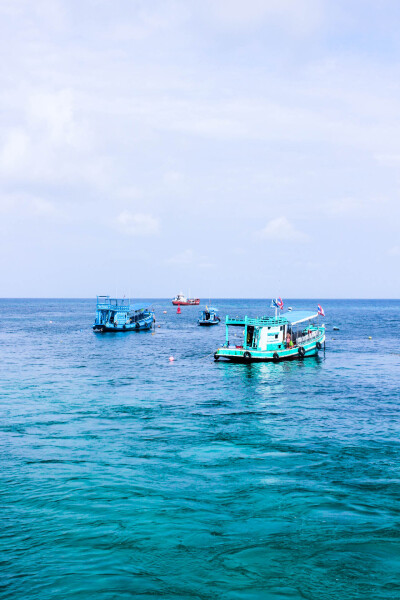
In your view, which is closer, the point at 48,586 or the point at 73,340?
the point at 48,586

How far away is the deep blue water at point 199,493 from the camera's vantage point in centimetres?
1468

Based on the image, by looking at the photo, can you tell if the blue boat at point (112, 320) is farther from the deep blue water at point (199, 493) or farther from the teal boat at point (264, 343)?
the deep blue water at point (199, 493)

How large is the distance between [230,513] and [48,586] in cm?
720

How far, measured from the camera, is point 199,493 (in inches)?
805

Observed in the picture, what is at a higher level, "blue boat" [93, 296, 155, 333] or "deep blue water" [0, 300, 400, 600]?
"blue boat" [93, 296, 155, 333]

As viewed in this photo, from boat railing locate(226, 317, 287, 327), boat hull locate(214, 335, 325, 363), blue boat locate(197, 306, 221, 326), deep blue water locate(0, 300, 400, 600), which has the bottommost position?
deep blue water locate(0, 300, 400, 600)

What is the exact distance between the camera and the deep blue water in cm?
1468

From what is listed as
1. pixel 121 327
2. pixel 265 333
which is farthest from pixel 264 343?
pixel 121 327

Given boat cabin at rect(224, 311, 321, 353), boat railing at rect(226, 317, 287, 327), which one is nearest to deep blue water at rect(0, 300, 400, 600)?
boat railing at rect(226, 317, 287, 327)

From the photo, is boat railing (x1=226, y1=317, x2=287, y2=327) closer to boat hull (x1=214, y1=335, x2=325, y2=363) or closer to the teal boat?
the teal boat

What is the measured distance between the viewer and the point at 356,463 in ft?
79.8

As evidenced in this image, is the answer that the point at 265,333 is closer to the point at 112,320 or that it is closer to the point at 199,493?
the point at 199,493

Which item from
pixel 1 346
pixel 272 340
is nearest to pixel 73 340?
pixel 1 346

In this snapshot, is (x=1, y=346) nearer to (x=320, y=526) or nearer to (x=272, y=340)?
(x=272, y=340)
